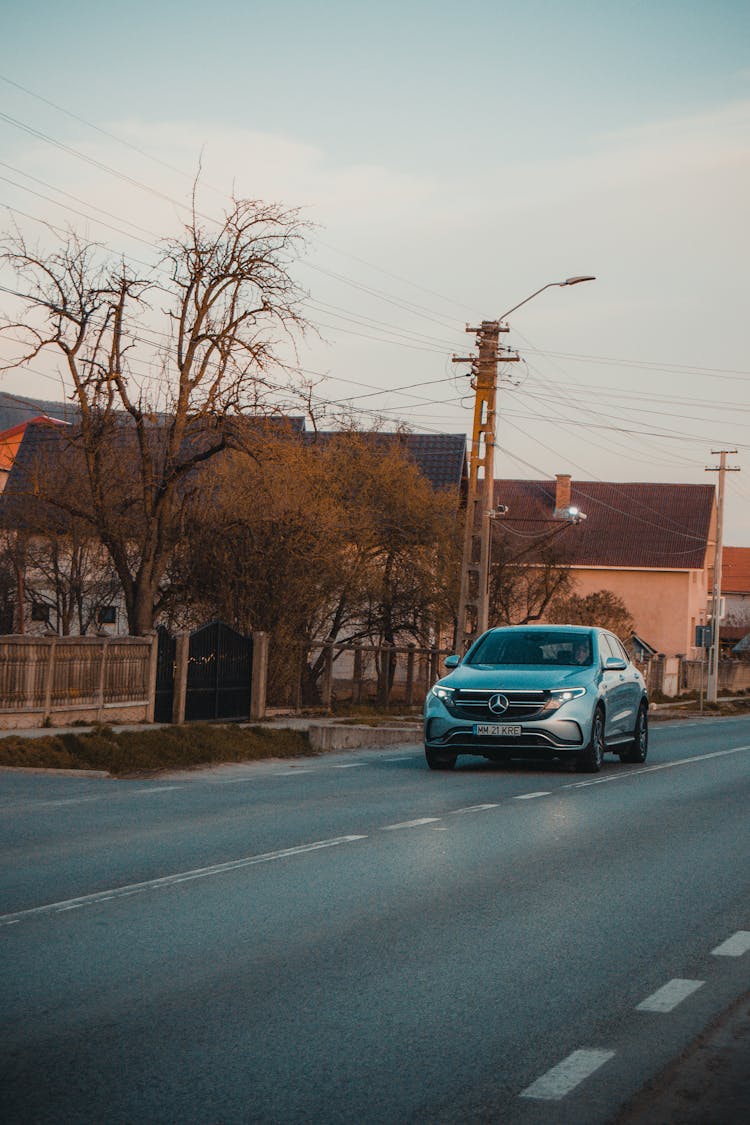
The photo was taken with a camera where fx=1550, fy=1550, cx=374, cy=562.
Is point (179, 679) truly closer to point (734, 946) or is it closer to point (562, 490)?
point (734, 946)

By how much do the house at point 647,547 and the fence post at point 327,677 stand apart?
39.0 m

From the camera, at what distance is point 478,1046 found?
18.3 ft

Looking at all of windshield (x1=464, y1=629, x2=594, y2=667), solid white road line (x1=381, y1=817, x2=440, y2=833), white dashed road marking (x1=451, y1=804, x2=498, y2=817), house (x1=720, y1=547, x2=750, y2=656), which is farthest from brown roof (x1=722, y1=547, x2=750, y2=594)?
solid white road line (x1=381, y1=817, x2=440, y2=833)

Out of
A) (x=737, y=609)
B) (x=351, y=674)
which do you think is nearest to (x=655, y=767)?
(x=351, y=674)

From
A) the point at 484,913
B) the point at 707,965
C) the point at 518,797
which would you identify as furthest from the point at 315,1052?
the point at 518,797

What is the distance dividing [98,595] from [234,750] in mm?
25539

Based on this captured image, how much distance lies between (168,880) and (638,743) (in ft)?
38.3

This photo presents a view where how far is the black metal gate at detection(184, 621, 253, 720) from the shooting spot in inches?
1030

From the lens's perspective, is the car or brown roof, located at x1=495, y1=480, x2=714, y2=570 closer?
the car

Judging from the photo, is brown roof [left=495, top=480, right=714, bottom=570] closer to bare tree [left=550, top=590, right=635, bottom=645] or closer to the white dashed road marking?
bare tree [left=550, top=590, right=635, bottom=645]

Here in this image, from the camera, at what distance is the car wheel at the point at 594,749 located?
17.6 metres

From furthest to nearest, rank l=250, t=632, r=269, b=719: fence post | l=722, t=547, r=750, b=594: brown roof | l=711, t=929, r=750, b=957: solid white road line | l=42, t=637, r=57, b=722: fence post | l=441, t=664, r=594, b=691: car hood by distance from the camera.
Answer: l=722, t=547, r=750, b=594: brown roof → l=250, t=632, r=269, b=719: fence post → l=42, t=637, r=57, b=722: fence post → l=441, t=664, r=594, b=691: car hood → l=711, t=929, r=750, b=957: solid white road line

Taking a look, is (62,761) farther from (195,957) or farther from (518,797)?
(195,957)

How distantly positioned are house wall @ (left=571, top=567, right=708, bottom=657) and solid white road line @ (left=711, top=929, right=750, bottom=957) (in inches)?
2583
